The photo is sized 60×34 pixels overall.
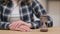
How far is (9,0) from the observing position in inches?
66.9

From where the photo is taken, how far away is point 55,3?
11.3ft

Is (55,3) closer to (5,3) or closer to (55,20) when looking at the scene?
(55,20)

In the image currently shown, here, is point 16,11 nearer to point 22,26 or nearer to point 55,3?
point 22,26

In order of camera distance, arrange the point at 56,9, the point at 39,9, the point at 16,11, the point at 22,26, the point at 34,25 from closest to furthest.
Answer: the point at 22,26
the point at 34,25
the point at 16,11
the point at 39,9
the point at 56,9

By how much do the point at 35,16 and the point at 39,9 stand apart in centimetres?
10

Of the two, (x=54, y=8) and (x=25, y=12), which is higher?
(x=54, y=8)

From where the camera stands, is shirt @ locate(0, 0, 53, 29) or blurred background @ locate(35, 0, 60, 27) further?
blurred background @ locate(35, 0, 60, 27)

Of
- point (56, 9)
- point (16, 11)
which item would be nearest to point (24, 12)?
point (16, 11)

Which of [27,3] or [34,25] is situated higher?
[27,3]

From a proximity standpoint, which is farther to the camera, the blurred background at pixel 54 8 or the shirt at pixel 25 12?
the blurred background at pixel 54 8

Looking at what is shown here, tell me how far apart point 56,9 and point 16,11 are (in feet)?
6.34

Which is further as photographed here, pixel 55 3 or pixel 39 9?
pixel 55 3

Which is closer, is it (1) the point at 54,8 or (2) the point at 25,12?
(2) the point at 25,12

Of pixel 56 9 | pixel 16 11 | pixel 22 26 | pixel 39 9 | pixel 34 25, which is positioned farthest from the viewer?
pixel 56 9
